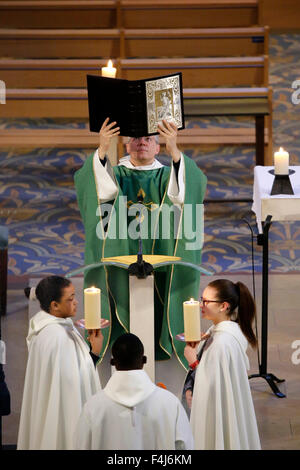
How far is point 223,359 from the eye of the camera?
161 inches

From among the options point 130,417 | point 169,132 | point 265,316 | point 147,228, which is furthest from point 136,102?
point 130,417

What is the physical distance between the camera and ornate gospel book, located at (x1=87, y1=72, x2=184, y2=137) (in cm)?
529

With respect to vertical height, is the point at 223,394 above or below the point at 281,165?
below

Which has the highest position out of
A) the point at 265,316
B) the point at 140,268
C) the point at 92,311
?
the point at 140,268

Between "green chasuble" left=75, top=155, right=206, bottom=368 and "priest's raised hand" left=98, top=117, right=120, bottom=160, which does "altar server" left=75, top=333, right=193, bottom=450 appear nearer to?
"green chasuble" left=75, top=155, right=206, bottom=368

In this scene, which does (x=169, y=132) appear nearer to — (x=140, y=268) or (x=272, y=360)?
(x=140, y=268)

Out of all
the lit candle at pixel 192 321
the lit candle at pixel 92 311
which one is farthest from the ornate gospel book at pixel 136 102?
the lit candle at pixel 192 321

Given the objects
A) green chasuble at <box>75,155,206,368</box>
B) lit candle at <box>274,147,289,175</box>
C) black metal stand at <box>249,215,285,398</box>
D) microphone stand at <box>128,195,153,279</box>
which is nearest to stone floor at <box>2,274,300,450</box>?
black metal stand at <box>249,215,285,398</box>

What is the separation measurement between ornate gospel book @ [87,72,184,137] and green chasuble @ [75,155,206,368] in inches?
11.9

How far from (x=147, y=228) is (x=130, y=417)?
2271mm

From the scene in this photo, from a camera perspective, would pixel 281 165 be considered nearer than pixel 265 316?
No

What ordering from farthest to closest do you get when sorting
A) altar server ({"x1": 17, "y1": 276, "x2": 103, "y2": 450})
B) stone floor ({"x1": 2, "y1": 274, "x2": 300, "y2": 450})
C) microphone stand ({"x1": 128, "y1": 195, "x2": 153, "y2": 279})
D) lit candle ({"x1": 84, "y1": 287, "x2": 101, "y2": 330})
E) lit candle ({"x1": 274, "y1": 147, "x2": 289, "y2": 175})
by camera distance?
1. lit candle ({"x1": 274, "y1": 147, "x2": 289, "y2": 175})
2. stone floor ({"x1": 2, "y1": 274, "x2": 300, "y2": 450})
3. microphone stand ({"x1": 128, "y1": 195, "x2": 153, "y2": 279})
4. lit candle ({"x1": 84, "y1": 287, "x2": 101, "y2": 330})
5. altar server ({"x1": 17, "y1": 276, "x2": 103, "y2": 450})

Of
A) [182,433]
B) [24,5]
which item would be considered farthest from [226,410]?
[24,5]

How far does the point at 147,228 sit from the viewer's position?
565 centimetres
